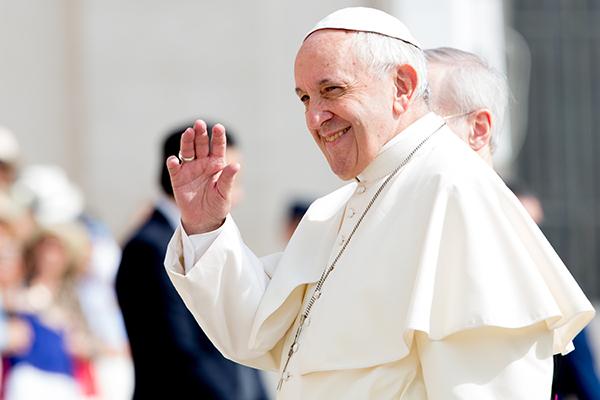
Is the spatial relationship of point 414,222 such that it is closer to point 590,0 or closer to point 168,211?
point 168,211

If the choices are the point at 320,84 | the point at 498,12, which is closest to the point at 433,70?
the point at 320,84

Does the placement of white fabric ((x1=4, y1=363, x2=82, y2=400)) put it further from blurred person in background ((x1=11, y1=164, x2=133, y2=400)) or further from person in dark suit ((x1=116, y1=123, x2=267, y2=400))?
person in dark suit ((x1=116, y1=123, x2=267, y2=400))

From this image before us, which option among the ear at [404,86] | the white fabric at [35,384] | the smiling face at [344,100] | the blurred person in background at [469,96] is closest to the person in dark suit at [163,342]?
the white fabric at [35,384]

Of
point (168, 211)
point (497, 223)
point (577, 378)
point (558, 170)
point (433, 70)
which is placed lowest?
point (558, 170)

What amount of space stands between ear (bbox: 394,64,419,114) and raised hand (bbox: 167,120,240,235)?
0.47 m

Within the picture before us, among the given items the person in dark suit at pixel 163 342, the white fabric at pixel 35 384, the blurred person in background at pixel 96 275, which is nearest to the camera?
the person in dark suit at pixel 163 342

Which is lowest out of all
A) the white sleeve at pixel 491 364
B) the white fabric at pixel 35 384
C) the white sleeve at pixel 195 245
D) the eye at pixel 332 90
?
the white fabric at pixel 35 384

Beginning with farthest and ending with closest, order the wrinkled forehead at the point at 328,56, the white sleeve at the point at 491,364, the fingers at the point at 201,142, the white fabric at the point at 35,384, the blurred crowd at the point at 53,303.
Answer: the blurred crowd at the point at 53,303, the white fabric at the point at 35,384, the fingers at the point at 201,142, the wrinkled forehead at the point at 328,56, the white sleeve at the point at 491,364

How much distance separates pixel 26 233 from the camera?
538 centimetres

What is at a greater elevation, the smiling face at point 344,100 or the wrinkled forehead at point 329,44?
the wrinkled forehead at point 329,44

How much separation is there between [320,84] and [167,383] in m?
2.04

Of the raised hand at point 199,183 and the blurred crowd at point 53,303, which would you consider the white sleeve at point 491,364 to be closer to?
the raised hand at point 199,183

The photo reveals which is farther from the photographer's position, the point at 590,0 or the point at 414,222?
the point at 590,0

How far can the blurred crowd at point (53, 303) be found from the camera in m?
4.50
